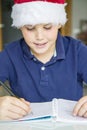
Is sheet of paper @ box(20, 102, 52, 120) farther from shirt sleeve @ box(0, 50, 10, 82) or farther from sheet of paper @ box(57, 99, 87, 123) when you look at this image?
shirt sleeve @ box(0, 50, 10, 82)

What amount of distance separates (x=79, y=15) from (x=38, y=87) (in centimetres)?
350

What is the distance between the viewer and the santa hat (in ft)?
3.25

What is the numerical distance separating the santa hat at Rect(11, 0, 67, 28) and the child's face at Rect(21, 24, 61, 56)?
0.02 meters

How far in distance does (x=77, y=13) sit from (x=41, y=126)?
383cm

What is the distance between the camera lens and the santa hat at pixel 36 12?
99cm

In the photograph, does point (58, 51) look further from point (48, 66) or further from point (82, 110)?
point (82, 110)

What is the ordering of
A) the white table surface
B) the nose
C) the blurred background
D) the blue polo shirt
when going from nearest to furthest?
the white table surface < the nose < the blue polo shirt < the blurred background

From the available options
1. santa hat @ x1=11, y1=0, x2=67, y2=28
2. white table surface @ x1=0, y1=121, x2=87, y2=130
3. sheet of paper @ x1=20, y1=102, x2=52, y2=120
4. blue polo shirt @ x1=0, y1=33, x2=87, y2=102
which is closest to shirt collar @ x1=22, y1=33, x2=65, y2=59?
blue polo shirt @ x1=0, y1=33, x2=87, y2=102

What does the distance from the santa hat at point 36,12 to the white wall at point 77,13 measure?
3.44 meters

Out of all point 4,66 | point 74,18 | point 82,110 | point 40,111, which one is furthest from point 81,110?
point 74,18

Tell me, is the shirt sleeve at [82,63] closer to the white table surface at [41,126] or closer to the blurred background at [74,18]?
the white table surface at [41,126]

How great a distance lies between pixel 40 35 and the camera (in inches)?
38.7

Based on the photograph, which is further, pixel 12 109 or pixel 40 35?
pixel 40 35

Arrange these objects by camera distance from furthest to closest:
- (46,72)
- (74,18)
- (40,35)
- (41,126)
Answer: (74,18) → (46,72) → (40,35) → (41,126)
